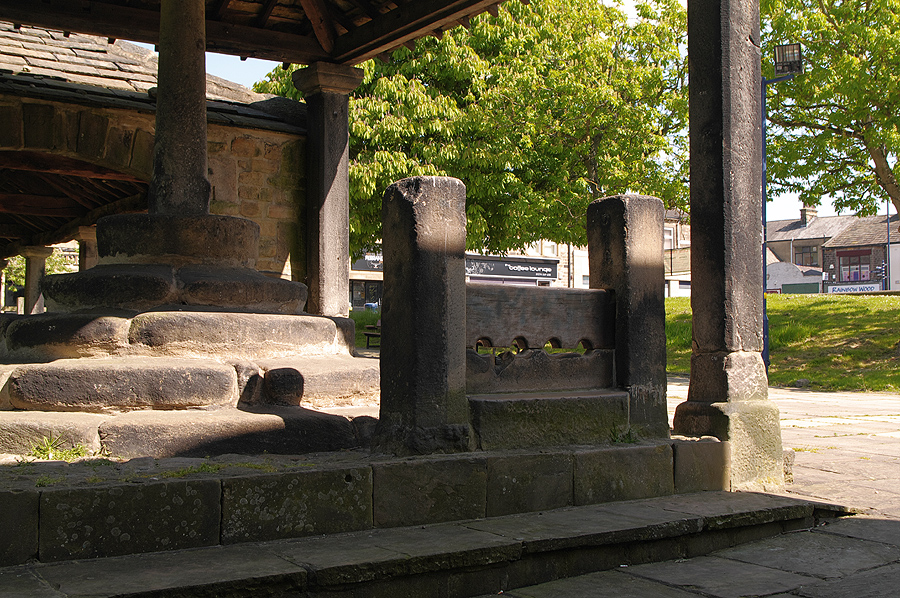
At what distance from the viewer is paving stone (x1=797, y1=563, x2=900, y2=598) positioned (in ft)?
10.7

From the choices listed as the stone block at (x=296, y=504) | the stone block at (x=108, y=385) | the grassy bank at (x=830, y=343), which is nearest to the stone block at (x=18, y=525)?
the stone block at (x=296, y=504)

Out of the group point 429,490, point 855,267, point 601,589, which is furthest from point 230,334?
point 855,267

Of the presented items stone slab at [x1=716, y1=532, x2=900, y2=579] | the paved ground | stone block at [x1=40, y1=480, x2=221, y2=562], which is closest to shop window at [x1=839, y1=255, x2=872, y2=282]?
the paved ground

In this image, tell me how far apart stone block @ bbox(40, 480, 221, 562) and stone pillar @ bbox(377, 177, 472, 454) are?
1030 mm

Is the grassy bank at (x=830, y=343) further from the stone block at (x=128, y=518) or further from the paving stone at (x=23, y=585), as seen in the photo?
the paving stone at (x=23, y=585)

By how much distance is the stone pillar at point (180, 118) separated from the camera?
507 cm

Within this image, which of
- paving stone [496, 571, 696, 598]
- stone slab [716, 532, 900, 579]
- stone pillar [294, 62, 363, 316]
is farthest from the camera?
stone pillar [294, 62, 363, 316]

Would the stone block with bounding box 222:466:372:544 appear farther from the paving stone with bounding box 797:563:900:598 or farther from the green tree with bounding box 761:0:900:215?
the green tree with bounding box 761:0:900:215

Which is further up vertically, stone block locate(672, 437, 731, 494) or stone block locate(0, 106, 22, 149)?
stone block locate(0, 106, 22, 149)

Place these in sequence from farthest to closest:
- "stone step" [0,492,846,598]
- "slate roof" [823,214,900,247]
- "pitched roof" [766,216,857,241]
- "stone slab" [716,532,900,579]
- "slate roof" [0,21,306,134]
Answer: "pitched roof" [766,216,857,241], "slate roof" [823,214,900,247], "slate roof" [0,21,306,134], "stone slab" [716,532,900,579], "stone step" [0,492,846,598]

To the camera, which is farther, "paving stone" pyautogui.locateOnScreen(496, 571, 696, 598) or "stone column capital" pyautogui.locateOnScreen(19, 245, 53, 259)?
"stone column capital" pyautogui.locateOnScreen(19, 245, 53, 259)

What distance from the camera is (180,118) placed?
513 centimetres

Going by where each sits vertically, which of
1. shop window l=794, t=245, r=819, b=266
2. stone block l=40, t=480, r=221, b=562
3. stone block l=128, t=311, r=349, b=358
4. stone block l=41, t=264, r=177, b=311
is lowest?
stone block l=40, t=480, r=221, b=562

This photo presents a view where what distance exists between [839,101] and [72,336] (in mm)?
17531
